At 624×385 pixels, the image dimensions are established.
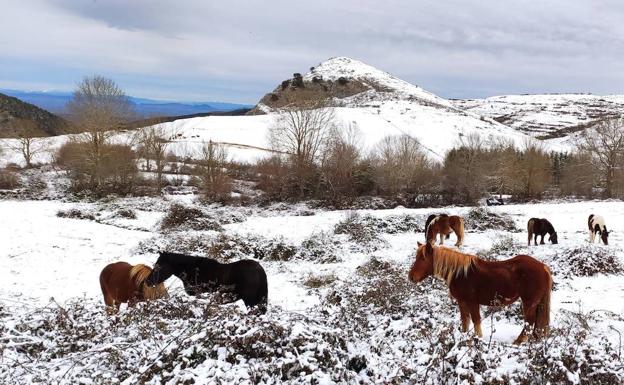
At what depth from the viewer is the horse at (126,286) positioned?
7148 mm

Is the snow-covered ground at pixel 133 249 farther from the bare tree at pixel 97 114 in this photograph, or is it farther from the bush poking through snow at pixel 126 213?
the bare tree at pixel 97 114

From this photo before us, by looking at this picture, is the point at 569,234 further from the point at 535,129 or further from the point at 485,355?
the point at 535,129

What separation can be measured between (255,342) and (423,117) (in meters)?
75.5

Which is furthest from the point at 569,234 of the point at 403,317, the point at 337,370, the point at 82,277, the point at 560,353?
the point at 82,277

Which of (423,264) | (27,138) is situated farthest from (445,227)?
(27,138)

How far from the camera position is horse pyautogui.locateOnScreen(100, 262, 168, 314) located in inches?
281

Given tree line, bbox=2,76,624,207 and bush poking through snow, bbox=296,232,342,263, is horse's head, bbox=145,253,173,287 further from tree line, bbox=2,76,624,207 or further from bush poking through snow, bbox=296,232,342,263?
tree line, bbox=2,76,624,207

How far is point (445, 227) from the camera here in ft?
50.9

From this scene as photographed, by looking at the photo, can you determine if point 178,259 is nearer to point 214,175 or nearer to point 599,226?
point 599,226

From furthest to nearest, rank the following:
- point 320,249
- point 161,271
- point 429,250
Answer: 1. point 320,249
2. point 161,271
3. point 429,250

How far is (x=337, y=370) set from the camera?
4117 millimetres

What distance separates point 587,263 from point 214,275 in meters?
10.6

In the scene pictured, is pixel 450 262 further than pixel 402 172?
No

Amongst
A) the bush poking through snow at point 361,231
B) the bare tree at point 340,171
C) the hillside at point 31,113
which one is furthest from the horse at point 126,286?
the hillside at point 31,113
